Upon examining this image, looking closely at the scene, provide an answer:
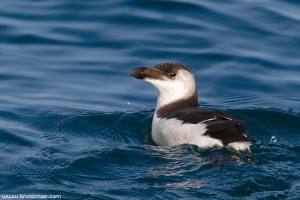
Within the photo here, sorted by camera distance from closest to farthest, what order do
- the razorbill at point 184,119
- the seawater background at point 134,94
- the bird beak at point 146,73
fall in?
the seawater background at point 134,94, the razorbill at point 184,119, the bird beak at point 146,73

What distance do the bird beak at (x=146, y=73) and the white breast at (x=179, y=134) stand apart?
24.7 inches

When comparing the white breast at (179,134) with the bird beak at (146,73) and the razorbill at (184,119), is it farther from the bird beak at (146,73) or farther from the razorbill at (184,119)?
the bird beak at (146,73)

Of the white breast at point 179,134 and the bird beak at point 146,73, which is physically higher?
the bird beak at point 146,73

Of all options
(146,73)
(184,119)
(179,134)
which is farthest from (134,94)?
(179,134)

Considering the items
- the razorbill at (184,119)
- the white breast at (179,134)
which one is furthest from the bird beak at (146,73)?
the white breast at (179,134)

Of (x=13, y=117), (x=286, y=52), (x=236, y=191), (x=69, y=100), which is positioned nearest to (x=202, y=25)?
(x=286, y=52)

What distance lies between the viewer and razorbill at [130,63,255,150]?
25.9 feet

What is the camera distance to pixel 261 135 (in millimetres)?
9031

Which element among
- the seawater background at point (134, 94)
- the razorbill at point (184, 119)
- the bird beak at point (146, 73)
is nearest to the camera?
the seawater background at point (134, 94)

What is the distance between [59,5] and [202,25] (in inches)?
123

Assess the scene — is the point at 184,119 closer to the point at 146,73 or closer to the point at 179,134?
the point at 179,134

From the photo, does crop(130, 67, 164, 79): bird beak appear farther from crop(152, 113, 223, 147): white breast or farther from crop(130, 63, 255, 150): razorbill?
crop(152, 113, 223, 147): white breast

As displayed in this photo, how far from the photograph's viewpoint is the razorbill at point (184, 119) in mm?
7891

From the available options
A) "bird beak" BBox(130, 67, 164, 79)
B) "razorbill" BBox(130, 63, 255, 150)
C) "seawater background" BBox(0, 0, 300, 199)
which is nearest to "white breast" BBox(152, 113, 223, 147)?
"razorbill" BBox(130, 63, 255, 150)
